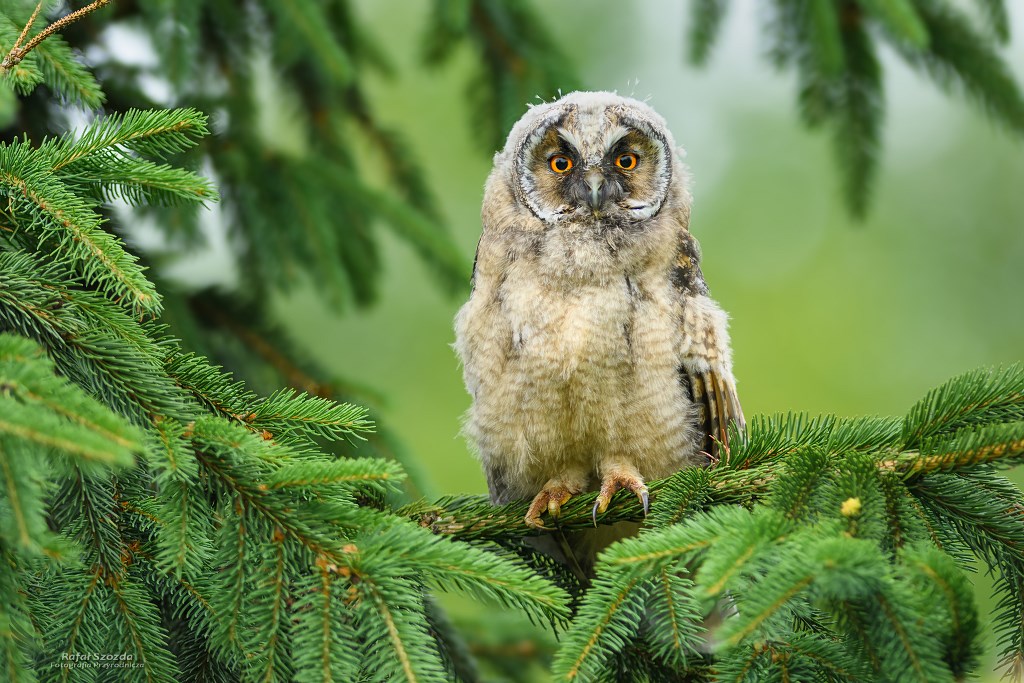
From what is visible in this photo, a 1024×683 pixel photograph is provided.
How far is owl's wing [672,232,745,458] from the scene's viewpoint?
9.36 ft

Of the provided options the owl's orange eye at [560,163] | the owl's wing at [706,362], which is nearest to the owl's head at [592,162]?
the owl's orange eye at [560,163]

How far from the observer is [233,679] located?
1928 millimetres

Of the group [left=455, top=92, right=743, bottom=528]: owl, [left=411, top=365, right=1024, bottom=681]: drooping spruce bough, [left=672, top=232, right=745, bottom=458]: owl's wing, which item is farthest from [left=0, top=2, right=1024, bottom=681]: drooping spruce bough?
[left=672, top=232, right=745, bottom=458]: owl's wing

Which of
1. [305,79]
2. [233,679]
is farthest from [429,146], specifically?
[233,679]

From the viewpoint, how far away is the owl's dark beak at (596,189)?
9.87 ft

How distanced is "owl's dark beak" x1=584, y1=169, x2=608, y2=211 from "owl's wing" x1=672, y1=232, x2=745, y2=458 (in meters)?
0.33

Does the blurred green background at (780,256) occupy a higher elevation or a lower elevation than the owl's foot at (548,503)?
higher

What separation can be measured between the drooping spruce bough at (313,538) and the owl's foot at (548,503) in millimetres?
532

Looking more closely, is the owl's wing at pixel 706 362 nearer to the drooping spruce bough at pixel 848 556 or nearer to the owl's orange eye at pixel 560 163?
the owl's orange eye at pixel 560 163

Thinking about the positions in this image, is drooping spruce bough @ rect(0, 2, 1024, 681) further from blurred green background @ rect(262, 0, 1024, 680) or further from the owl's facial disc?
blurred green background @ rect(262, 0, 1024, 680)

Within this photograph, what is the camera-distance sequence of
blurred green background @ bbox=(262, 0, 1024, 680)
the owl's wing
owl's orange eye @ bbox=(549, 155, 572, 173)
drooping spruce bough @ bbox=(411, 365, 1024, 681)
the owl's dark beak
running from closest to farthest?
drooping spruce bough @ bbox=(411, 365, 1024, 681)
the owl's wing
the owl's dark beak
owl's orange eye @ bbox=(549, 155, 572, 173)
blurred green background @ bbox=(262, 0, 1024, 680)

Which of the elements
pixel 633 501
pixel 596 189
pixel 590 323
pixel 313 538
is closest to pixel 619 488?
pixel 633 501

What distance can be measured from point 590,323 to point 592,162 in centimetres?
68

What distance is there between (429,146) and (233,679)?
8376 mm
